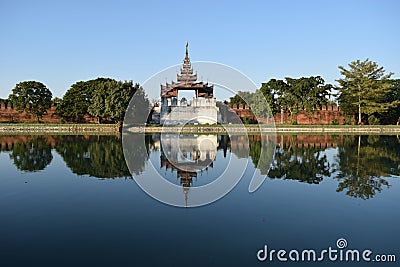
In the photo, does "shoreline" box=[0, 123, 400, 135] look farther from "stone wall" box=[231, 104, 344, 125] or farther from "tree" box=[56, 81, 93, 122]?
"stone wall" box=[231, 104, 344, 125]

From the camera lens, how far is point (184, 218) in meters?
6.28

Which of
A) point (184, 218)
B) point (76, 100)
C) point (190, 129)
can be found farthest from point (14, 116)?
point (184, 218)

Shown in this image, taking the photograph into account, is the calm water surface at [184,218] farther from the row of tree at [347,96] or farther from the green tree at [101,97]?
the row of tree at [347,96]

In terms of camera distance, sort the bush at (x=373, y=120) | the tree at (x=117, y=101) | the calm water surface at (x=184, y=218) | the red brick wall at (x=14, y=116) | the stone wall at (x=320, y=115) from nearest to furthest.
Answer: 1. the calm water surface at (x=184, y=218)
2. the tree at (x=117, y=101)
3. the bush at (x=373, y=120)
4. the red brick wall at (x=14, y=116)
5. the stone wall at (x=320, y=115)

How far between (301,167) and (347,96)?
30471mm

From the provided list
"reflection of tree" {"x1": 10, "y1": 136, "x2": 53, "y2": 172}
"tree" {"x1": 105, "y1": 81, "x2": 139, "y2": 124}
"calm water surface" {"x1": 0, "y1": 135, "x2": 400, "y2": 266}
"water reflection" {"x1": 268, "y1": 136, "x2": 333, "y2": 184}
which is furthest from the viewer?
"tree" {"x1": 105, "y1": 81, "x2": 139, "y2": 124}

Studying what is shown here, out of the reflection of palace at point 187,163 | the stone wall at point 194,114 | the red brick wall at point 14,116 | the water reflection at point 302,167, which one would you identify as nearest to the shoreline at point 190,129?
the stone wall at point 194,114

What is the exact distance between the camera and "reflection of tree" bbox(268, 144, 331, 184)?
34.4 ft

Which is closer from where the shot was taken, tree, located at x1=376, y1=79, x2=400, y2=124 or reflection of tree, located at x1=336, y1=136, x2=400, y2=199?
reflection of tree, located at x1=336, y1=136, x2=400, y2=199

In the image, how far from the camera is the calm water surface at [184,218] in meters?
4.69

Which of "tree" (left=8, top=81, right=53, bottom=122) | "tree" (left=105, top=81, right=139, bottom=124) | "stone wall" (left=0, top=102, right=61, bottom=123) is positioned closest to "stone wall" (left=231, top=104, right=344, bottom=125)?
"tree" (left=105, top=81, right=139, bottom=124)

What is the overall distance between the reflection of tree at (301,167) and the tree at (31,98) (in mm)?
32869

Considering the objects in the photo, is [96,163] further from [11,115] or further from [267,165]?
[11,115]

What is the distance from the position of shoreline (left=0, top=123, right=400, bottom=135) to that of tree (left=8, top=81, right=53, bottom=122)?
4.83 metres
